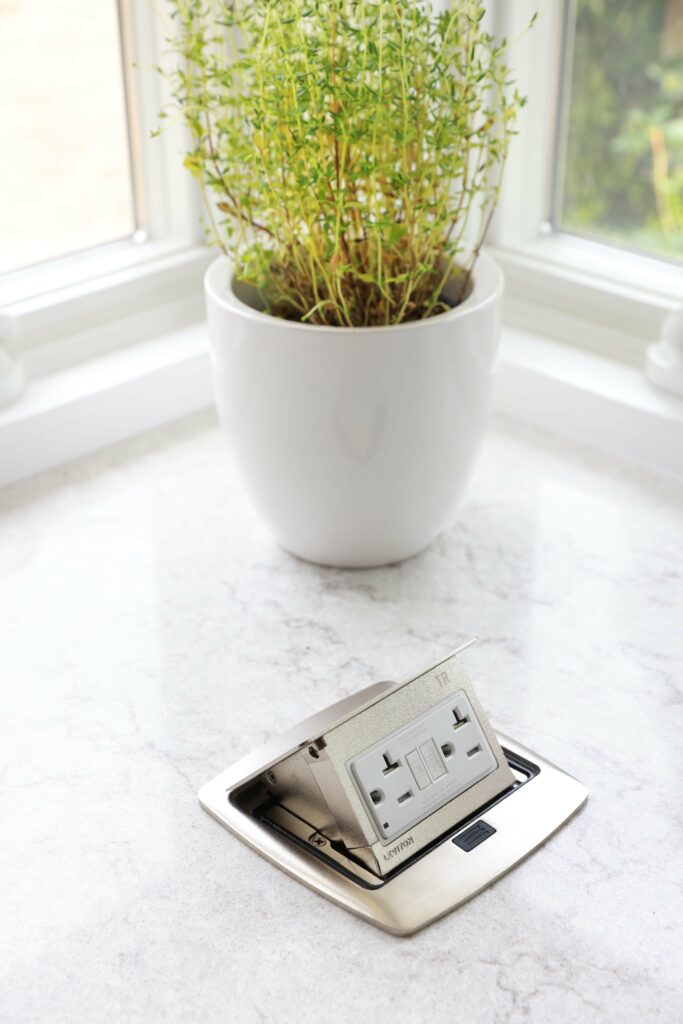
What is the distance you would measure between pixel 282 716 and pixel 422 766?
14cm

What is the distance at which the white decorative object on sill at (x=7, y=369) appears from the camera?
1.13 metres

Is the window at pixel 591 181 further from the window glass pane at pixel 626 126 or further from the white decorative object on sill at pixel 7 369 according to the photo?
the white decorative object on sill at pixel 7 369

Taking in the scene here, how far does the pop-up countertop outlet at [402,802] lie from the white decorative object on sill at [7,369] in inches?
20.1

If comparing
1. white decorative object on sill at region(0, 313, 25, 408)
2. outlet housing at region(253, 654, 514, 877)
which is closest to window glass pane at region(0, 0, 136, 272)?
white decorative object on sill at region(0, 313, 25, 408)

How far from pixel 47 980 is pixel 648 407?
74 cm

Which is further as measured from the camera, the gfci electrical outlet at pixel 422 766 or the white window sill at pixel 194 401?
the white window sill at pixel 194 401

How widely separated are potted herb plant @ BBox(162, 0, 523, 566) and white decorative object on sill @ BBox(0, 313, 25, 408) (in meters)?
0.28

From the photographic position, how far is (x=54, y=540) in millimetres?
1041

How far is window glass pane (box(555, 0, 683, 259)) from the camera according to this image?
46.1 inches

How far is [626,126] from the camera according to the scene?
4.02 ft

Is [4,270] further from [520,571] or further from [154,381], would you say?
[520,571]

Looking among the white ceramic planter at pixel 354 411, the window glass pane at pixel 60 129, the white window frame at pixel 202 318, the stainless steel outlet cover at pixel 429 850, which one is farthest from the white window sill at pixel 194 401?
the stainless steel outlet cover at pixel 429 850

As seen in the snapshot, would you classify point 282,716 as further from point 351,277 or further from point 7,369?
point 7,369

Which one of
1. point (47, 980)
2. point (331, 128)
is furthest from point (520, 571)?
point (47, 980)
